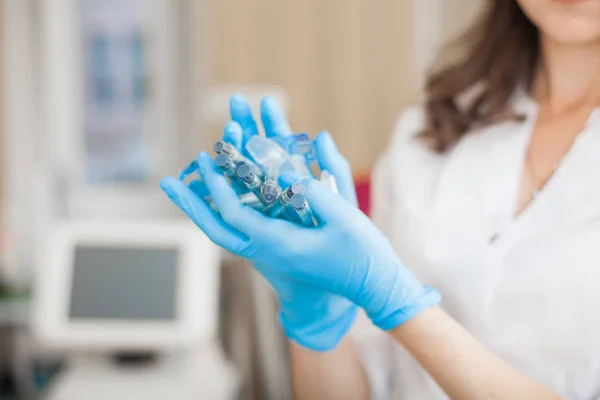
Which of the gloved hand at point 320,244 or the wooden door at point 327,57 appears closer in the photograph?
the gloved hand at point 320,244

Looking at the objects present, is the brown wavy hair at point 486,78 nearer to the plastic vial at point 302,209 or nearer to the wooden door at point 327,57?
the plastic vial at point 302,209

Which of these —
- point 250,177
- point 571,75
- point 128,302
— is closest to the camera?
point 250,177

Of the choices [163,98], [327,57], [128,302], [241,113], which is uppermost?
[241,113]

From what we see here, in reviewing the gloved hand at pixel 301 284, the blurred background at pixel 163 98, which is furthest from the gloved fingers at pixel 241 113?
the blurred background at pixel 163 98

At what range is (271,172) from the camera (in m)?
0.73

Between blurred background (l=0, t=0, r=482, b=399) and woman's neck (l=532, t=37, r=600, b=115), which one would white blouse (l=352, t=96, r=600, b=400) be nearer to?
woman's neck (l=532, t=37, r=600, b=115)

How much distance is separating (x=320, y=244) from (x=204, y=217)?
0.14 metres

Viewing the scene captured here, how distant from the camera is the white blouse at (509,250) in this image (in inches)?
33.2

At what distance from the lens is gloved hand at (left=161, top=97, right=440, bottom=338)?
0.71 m

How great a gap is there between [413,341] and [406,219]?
255mm

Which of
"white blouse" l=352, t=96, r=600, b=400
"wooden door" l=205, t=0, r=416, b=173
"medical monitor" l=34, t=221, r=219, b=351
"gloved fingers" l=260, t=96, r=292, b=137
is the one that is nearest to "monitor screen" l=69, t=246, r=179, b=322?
"medical monitor" l=34, t=221, r=219, b=351

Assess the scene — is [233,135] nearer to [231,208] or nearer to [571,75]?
[231,208]

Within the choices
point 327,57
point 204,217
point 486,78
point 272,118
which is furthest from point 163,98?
point 204,217

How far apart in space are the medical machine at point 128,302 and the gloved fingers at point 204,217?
0.62 m
